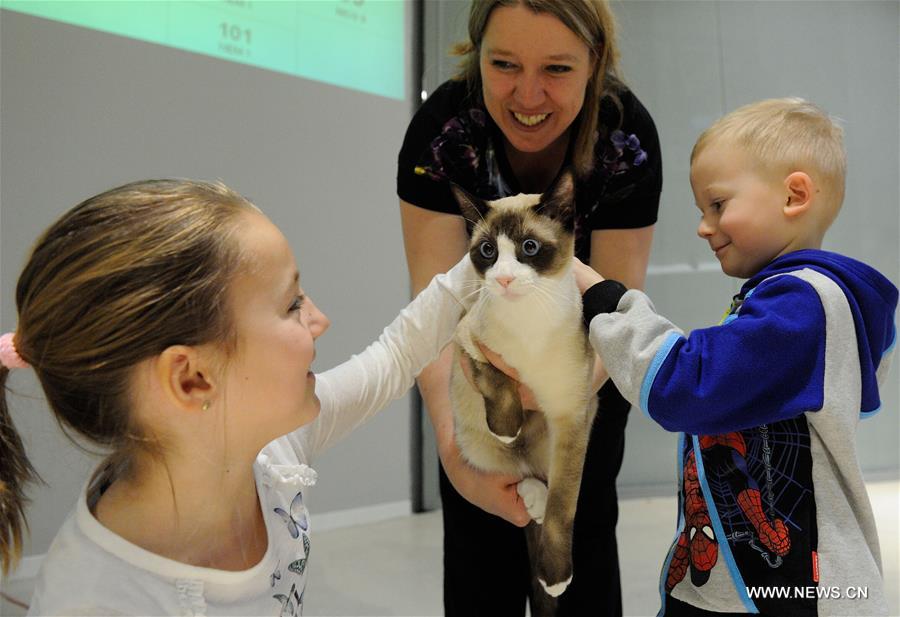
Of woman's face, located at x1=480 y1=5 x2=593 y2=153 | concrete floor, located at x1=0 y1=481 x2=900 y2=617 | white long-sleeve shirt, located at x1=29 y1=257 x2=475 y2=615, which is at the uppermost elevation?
woman's face, located at x1=480 y1=5 x2=593 y2=153

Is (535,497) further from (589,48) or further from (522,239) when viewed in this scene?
(589,48)

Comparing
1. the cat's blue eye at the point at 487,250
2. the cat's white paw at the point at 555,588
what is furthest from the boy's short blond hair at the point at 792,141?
the cat's white paw at the point at 555,588

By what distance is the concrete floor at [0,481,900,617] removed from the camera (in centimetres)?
166

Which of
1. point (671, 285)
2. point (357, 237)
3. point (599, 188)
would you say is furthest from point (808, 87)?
point (599, 188)

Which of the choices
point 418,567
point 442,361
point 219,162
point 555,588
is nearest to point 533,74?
point 442,361

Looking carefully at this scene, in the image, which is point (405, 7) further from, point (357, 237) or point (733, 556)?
point (733, 556)

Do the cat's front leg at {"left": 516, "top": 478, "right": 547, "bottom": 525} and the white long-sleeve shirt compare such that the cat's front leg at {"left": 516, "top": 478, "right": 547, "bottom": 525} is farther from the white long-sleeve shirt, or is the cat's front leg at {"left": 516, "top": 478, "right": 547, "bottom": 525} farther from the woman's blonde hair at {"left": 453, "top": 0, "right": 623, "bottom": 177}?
the woman's blonde hair at {"left": 453, "top": 0, "right": 623, "bottom": 177}

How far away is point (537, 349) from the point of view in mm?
904

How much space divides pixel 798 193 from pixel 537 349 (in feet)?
1.24

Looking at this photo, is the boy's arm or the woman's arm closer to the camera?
the boy's arm

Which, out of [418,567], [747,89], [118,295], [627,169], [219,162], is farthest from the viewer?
[747,89]

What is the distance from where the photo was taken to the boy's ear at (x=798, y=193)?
38.2 inches

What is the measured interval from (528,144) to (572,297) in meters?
0.25

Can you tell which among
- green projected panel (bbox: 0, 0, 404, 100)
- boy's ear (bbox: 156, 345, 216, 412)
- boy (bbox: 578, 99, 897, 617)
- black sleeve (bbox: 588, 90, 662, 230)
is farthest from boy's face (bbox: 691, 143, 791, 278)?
green projected panel (bbox: 0, 0, 404, 100)
